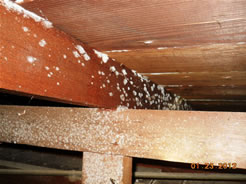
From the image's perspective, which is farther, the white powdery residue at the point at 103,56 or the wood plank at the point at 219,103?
the wood plank at the point at 219,103

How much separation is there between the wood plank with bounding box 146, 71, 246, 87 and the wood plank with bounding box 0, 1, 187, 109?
376 millimetres

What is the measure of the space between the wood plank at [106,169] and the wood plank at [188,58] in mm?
490

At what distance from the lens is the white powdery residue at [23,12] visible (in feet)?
1.78

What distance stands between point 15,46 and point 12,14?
3.2 inches

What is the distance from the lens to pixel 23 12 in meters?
0.58

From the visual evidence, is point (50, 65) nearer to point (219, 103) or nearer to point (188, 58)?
point (188, 58)

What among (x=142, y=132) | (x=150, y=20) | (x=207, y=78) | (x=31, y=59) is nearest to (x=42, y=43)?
(x=31, y=59)

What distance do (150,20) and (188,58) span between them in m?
0.40

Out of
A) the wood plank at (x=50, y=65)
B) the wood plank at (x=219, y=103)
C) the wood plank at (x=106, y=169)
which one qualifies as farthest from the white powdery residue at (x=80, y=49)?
the wood plank at (x=219, y=103)

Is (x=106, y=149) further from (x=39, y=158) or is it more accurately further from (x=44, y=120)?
(x=39, y=158)

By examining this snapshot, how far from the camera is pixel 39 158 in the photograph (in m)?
2.49

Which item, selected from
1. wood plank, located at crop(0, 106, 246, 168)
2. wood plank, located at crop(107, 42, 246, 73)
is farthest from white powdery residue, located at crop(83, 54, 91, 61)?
wood plank, located at crop(0, 106, 246, 168)

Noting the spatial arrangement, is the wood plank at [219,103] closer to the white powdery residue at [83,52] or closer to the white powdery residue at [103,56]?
the white powdery residue at [103,56]

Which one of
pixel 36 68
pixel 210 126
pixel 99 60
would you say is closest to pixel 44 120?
pixel 99 60
